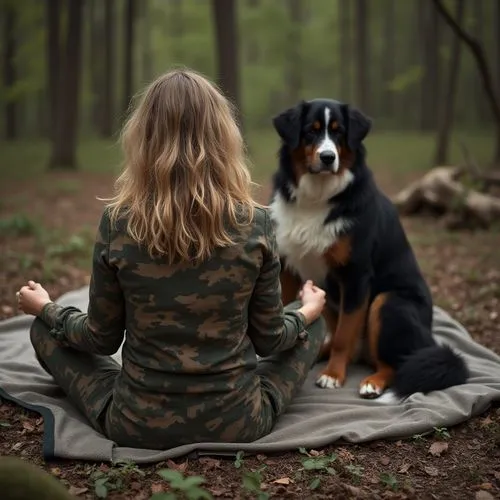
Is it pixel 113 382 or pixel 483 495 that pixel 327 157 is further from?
pixel 483 495

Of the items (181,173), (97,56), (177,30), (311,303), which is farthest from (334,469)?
(177,30)

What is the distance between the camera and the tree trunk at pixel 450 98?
14.6 m

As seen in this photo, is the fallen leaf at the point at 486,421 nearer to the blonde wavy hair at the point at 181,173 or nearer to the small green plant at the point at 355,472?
the small green plant at the point at 355,472

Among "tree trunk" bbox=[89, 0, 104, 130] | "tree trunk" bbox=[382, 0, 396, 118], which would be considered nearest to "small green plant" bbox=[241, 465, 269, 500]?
"tree trunk" bbox=[89, 0, 104, 130]

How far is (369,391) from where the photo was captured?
12.8 ft

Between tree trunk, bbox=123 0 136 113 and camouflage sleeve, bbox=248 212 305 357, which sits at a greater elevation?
tree trunk, bbox=123 0 136 113

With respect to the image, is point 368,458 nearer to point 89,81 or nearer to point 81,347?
point 81,347

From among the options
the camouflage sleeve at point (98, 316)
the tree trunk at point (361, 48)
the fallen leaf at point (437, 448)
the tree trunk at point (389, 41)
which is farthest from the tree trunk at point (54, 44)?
the tree trunk at point (389, 41)

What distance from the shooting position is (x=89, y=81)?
27.2 meters

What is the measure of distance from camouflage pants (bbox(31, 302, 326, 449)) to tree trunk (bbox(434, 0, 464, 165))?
11.9 metres

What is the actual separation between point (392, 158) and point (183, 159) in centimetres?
1728

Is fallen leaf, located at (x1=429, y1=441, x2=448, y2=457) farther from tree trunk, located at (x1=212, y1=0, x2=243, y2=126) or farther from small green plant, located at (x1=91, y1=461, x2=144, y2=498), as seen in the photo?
tree trunk, located at (x1=212, y1=0, x2=243, y2=126)

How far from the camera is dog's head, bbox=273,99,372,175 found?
4.06m

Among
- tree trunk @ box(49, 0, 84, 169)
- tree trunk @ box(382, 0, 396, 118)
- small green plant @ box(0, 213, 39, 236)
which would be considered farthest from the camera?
tree trunk @ box(382, 0, 396, 118)
